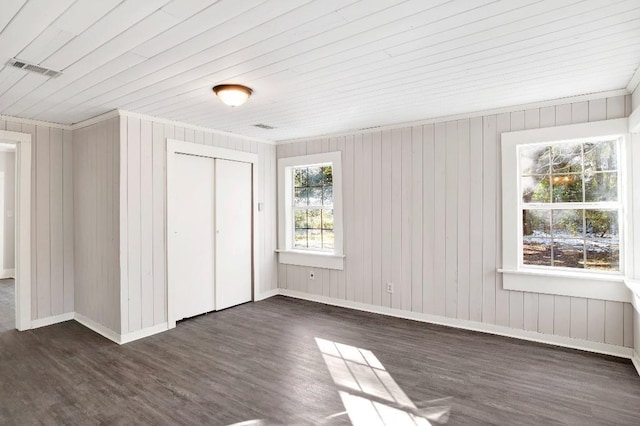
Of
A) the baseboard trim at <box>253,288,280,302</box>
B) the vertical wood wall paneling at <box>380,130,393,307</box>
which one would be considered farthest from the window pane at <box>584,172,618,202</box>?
the baseboard trim at <box>253,288,280,302</box>

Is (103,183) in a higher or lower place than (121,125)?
lower

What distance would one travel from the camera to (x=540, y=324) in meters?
3.58

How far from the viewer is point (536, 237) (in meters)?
3.72

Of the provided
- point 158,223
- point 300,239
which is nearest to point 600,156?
point 300,239

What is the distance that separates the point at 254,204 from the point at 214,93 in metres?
2.32

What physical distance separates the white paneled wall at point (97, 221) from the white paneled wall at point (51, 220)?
107mm

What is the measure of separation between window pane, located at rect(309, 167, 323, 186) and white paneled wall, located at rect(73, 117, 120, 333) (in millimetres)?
2634

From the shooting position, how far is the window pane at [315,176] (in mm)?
5332

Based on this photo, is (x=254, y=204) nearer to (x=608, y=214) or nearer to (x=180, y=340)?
(x=180, y=340)

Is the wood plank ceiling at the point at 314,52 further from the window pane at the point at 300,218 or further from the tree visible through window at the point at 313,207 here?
the window pane at the point at 300,218

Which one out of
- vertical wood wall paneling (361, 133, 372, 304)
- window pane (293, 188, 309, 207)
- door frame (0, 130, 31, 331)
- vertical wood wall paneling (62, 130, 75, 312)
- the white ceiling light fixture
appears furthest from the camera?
window pane (293, 188, 309, 207)

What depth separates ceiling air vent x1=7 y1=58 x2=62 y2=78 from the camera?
2.46 meters

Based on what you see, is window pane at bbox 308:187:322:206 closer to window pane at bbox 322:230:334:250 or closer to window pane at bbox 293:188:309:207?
window pane at bbox 293:188:309:207

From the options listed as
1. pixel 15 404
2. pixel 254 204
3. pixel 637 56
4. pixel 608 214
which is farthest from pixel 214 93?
pixel 608 214
